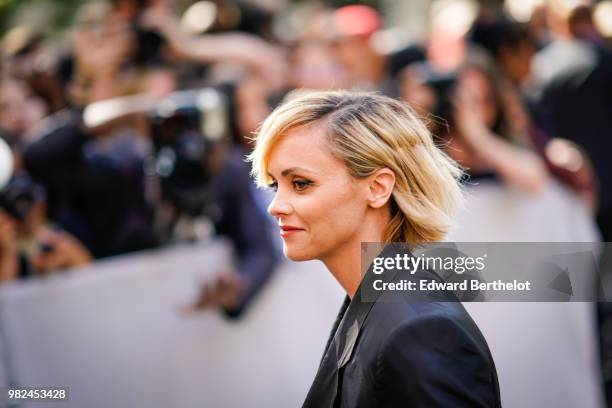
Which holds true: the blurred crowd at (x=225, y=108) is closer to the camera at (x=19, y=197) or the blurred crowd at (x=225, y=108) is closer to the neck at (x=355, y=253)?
the camera at (x=19, y=197)

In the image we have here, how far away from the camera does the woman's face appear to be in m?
2.39

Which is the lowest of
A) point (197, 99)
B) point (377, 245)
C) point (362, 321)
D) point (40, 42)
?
point (362, 321)

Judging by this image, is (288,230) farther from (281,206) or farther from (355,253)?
(355,253)

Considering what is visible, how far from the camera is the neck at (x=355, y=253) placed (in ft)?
8.02

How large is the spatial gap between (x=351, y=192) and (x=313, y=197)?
0.09 m

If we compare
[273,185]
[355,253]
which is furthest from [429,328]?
[273,185]

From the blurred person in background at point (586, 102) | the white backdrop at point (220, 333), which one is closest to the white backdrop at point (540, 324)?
the white backdrop at point (220, 333)

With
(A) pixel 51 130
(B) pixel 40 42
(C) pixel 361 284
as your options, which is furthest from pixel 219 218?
(C) pixel 361 284

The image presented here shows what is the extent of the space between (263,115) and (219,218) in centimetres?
71

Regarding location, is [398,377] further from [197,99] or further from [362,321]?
[197,99]

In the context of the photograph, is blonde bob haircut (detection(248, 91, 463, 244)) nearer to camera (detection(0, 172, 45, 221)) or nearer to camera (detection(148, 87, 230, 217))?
camera (detection(0, 172, 45, 221))

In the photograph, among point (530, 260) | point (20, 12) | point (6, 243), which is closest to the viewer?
point (530, 260)

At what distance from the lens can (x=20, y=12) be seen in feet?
34.4

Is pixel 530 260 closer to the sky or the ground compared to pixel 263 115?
closer to the ground
